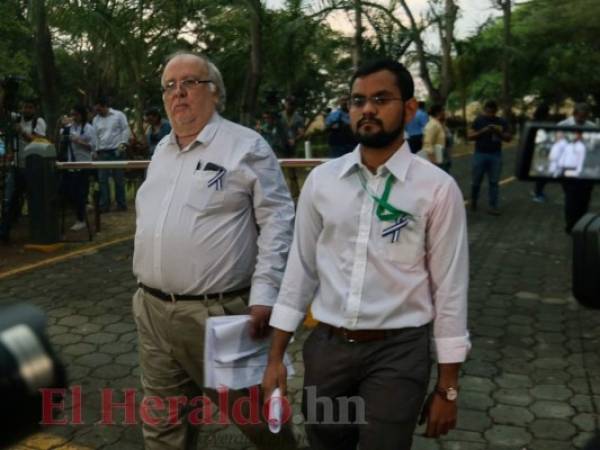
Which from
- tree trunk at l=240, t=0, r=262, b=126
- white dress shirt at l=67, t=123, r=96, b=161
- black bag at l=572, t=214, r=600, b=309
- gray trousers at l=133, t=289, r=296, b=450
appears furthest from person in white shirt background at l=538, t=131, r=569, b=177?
tree trunk at l=240, t=0, r=262, b=126

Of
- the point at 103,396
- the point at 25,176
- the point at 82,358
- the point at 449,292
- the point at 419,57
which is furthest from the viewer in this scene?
the point at 419,57

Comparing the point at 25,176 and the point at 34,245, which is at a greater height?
the point at 25,176

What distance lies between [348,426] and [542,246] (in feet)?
21.3

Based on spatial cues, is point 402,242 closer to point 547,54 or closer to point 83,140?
point 83,140

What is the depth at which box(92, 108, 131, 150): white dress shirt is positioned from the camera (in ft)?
34.6

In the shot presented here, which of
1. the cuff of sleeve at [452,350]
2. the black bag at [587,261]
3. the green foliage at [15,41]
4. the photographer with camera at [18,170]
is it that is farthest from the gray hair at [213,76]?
the green foliage at [15,41]

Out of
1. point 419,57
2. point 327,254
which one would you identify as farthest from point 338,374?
point 419,57

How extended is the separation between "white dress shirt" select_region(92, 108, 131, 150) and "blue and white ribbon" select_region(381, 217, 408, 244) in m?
8.98

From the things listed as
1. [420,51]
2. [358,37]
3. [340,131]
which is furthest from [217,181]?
[420,51]

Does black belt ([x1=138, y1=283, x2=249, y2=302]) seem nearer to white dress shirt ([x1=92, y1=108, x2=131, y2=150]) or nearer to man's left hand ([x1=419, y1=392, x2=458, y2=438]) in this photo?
man's left hand ([x1=419, y1=392, x2=458, y2=438])

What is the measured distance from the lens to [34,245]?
8070 mm

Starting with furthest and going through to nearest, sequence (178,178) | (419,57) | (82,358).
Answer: (419,57) → (82,358) → (178,178)

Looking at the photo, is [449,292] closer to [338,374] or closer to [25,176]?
[338,374]

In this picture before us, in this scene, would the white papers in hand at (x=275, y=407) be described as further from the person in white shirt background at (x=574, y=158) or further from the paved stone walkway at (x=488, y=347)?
the person in white shirt background at (x=574, y=158)
